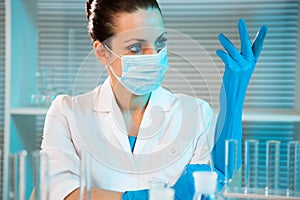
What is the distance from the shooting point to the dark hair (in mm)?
1369

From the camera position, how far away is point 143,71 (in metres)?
1.28

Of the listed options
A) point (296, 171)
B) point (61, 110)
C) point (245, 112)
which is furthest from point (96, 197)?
point (245, 112)

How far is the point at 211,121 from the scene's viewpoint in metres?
1.30

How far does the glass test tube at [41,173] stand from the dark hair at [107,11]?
617mm

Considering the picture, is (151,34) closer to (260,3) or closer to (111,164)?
(111,164)

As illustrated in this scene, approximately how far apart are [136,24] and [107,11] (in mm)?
105

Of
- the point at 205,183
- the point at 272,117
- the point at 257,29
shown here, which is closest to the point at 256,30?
the point at 257,29

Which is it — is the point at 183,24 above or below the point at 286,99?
above

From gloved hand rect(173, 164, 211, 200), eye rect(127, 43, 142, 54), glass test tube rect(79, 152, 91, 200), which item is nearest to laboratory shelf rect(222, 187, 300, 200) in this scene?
gloved hand rect(173, 164, 211, 200)

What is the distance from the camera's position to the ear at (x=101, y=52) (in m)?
1.41

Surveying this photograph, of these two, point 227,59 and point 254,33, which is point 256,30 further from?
point 227,59

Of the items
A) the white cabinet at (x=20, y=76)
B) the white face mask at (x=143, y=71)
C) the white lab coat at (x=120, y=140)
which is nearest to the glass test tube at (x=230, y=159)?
the white lab coat at (x=120, y=140)

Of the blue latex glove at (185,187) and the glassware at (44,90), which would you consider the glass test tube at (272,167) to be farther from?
the glassware at (44,90)

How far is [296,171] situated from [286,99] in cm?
180
